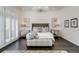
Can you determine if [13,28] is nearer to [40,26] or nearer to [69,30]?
[40,26]

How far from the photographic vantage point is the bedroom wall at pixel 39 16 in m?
2.98

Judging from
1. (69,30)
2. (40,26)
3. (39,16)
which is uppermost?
(39,16)

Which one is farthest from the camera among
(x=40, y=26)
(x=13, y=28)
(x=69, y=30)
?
(x=69, y=30)

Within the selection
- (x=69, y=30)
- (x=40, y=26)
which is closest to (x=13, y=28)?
(x=40, y=26)

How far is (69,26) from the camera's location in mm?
3473

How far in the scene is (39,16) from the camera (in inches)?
122

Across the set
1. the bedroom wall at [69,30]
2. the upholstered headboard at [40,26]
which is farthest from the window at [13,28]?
the bedroom wall at [69,30]

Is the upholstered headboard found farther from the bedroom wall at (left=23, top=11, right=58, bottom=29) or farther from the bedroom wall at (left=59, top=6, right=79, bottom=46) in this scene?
the bedroom wall at (left=59, top=6, right=79, bottom=46)

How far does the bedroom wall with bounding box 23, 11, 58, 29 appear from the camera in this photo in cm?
298

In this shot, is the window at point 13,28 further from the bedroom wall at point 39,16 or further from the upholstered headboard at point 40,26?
the upholstered headboard at point 40,26
